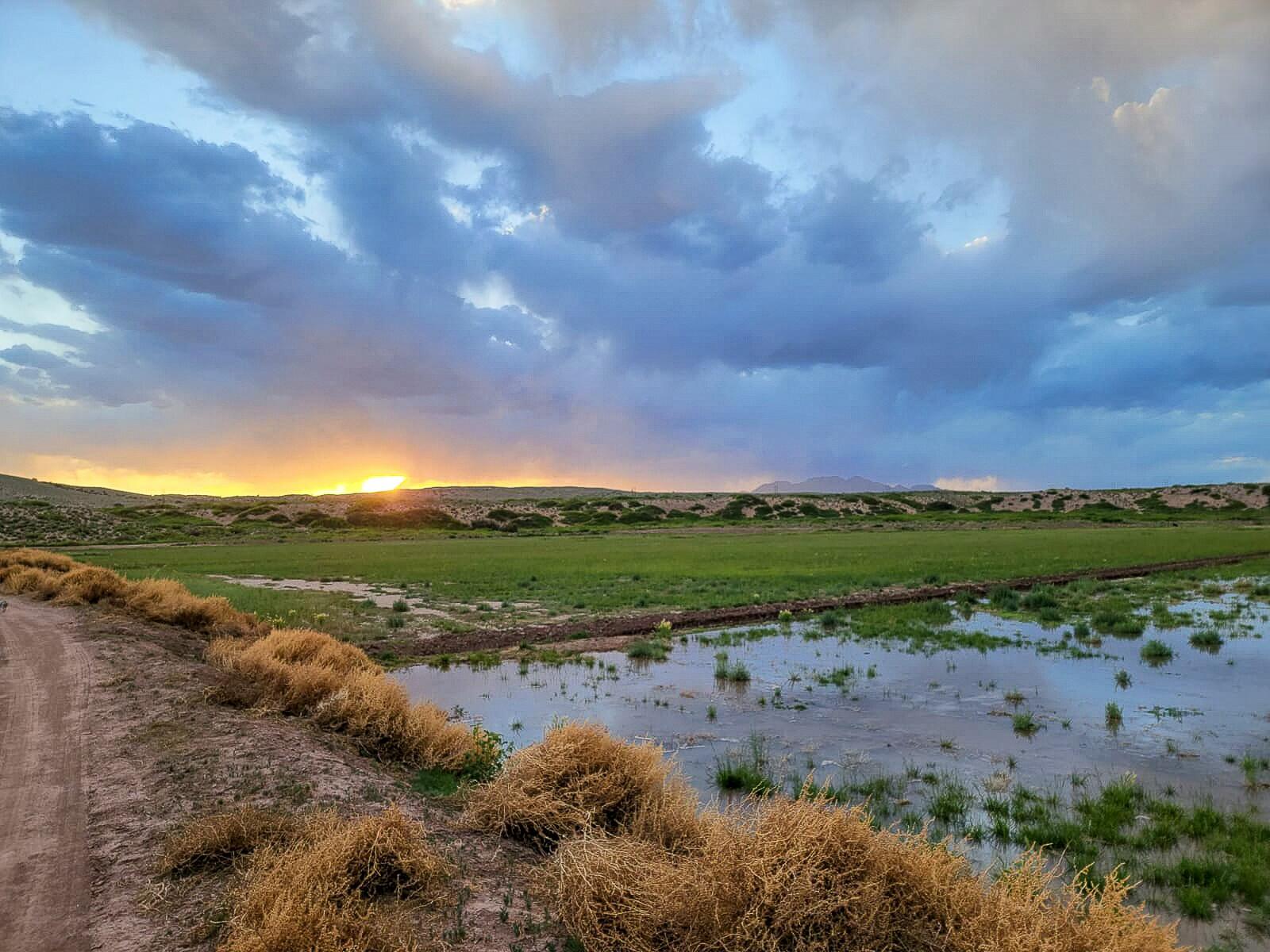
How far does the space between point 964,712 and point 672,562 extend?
116ft

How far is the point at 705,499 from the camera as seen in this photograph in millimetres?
143750

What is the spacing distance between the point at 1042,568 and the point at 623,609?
2713 centimetres

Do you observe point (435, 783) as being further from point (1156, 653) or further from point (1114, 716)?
point (1156, 653)

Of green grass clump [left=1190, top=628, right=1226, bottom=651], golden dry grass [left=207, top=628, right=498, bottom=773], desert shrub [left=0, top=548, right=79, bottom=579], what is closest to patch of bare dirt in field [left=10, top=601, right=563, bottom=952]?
golden dry grass [left=207, top=628, right=498, bottom=773]

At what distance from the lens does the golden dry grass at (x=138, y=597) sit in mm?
20125

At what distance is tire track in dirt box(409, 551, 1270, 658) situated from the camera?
69.6 feet

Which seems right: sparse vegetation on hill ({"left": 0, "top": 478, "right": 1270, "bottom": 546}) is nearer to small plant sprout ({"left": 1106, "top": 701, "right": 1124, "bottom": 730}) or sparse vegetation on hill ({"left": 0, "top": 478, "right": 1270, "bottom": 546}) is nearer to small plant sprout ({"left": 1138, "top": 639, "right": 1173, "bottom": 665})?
small plant sprout ({"left": 1138, "top": 639, "right": 1173, "bottom": 665})

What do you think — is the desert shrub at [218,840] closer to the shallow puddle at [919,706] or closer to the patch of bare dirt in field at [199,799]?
the patch of bare dirt in field at [199,799]

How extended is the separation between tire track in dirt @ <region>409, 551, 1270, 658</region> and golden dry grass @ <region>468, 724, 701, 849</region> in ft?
40.9

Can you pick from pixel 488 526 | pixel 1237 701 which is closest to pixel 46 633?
pixel 1237 701

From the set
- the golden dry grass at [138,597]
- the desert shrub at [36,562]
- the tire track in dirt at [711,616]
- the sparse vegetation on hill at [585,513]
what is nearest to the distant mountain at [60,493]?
the sparse vegetation on hill at [585,513]

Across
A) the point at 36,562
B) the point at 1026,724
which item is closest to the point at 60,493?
the point at 36,562

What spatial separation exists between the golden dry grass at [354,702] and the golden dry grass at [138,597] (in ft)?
16.6

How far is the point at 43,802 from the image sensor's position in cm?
795
